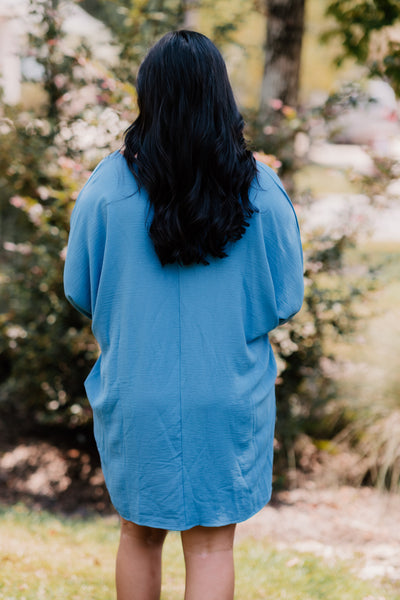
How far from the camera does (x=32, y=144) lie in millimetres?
4359

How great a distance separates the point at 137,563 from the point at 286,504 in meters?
2.69

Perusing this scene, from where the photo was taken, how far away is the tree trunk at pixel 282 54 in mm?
4832

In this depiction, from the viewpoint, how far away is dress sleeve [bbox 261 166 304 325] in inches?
70.2

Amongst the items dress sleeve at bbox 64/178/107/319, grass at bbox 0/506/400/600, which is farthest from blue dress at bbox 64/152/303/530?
grass at bbox 0/506/400/600

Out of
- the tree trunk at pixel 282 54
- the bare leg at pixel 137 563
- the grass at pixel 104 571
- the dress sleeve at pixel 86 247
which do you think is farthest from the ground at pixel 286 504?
the tree trunk at pixel 282 54

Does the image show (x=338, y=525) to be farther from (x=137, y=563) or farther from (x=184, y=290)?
(x=184, y=290)

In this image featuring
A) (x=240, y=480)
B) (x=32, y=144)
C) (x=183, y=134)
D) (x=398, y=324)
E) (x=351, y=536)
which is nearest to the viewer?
(x=183, y=134)

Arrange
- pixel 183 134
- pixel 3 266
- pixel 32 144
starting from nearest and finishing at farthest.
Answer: pixel 183 134, pixel 32 144, pixel 3 266

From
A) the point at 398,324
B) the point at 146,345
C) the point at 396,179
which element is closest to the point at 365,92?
the point at 396,179

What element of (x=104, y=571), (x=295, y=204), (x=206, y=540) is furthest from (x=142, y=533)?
(x=295, y=204)

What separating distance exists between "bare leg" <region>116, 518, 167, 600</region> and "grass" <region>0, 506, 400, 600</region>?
0.68 m

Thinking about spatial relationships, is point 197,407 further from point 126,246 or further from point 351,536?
point 351,536

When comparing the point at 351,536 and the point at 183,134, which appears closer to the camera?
the point at 183,134

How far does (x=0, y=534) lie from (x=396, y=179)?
3148 millimetres
